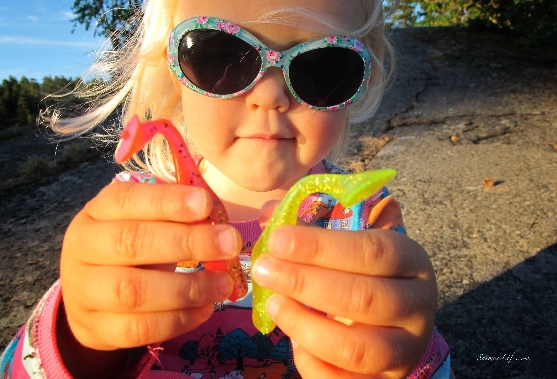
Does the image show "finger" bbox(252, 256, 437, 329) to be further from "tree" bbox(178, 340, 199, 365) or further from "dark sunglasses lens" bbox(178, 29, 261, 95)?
"tree" bbox(178, 340, 199, 365)

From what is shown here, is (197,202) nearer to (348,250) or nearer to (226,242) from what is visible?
(226,242)

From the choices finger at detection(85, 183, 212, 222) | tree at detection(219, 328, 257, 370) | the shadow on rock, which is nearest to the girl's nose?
finger at detection(85, 183, 212, 222)

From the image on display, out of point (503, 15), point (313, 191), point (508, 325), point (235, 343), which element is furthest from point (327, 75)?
point (503, 15)

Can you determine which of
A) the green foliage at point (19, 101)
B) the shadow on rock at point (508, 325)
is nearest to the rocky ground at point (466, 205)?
the shadow on rock at point (508, 325)

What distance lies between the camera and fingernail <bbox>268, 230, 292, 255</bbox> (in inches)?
32.1

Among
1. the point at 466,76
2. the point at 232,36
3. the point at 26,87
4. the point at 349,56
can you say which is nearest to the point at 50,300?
the point at 232,36

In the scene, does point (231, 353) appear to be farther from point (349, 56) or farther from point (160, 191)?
point (349, 56)

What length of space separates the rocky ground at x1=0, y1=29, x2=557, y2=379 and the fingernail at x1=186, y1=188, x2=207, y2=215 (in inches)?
56.7

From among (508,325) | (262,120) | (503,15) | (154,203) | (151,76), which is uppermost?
(503,15)

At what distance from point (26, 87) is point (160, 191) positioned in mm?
7698

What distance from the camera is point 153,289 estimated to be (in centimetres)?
84

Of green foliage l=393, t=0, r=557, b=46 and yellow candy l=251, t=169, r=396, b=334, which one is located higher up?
green foliage l=393, t=0, r=557, b=46

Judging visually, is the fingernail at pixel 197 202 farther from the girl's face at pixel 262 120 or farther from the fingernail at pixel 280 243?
the girl's face at pixel 262 120

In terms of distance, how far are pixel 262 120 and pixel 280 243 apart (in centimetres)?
53
